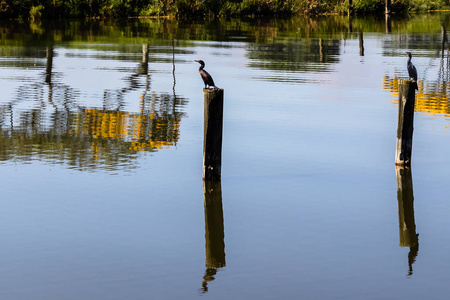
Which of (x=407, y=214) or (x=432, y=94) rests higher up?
(x=432, y=94)

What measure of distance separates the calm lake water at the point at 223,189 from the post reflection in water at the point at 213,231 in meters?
0.03

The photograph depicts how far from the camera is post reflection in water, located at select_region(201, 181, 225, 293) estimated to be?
1084 centimetres

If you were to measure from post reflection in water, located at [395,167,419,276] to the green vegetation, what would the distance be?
50.6 metres

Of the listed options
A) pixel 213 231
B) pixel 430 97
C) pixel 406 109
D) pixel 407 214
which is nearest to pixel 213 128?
A: pixel 213 231

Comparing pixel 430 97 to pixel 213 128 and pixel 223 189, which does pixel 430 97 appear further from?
pixel 213 128

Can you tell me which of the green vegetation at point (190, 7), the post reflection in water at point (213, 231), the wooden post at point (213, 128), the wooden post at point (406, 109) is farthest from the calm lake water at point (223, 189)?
the green vegetation at point (190, 7)

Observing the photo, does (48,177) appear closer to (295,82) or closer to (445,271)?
(445,271)

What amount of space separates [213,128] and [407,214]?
3376 millimetres

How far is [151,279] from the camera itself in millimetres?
10250

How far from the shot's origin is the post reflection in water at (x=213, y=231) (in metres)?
10.8

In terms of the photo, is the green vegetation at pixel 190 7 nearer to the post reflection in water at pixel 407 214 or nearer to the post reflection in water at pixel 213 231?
the post reflection in water at pixel 407 214

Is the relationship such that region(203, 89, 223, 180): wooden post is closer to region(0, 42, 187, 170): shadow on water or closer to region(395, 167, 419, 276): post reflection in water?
region(0, 42, 187, 170): shadow on water

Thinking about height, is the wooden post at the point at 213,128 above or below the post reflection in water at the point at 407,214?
above

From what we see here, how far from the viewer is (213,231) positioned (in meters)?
12.5
